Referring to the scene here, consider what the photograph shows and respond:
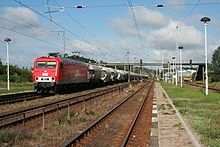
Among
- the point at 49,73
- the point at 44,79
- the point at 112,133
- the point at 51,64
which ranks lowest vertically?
the point at 112,133

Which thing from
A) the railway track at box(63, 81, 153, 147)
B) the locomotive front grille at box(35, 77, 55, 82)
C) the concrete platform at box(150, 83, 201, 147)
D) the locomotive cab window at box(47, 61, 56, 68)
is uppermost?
the locomotive cab window at box(47, 61, 56, 68)

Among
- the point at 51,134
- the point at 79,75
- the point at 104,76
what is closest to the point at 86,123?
the point at 51,134

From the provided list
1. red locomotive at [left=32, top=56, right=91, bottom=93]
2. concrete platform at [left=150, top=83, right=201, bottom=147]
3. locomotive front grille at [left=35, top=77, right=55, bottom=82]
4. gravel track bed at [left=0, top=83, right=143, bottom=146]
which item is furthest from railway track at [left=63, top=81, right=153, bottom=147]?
red locomotive at [left=32, top=56, right=91, bottom=93]

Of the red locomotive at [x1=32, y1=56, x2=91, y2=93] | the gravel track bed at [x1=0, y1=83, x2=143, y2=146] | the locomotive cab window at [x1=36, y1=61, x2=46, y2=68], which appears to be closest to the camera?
the gravel track bed at [x1=0, y1=83, x2=143, y2=146]

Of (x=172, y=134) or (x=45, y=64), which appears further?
(x=45, y=64)

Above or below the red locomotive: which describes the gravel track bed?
below

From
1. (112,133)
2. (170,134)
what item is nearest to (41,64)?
(112,133)

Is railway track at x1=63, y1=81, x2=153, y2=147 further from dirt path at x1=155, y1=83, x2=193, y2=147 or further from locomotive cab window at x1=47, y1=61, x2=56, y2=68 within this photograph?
locomotive cab window at x1=47, y1=61, x2=56, y2=68

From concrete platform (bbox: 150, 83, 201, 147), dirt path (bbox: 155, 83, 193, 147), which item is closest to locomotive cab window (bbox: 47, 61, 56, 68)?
dirt path (bbox: 155, 83, 193, 147)

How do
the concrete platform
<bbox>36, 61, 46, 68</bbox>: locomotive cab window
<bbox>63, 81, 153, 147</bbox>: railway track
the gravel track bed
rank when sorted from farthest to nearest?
<bbox>36, 61, 46, 68</bbox>: locomotive cab window → <bbox>63, 81, 153, 147</bbox>: railway track → the gravel track bed → the concrete platform

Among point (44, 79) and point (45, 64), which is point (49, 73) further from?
point (45, 64)

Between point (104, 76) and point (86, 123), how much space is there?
54071 mm

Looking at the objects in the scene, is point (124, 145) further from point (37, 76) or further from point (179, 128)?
point (37, 76)

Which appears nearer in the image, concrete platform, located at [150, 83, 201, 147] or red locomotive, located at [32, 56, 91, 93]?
concrete platform, located at [150, 83, 201, 147]
